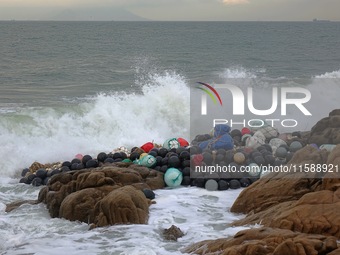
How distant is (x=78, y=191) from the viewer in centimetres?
1005

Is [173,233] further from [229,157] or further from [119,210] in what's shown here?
[229,157]

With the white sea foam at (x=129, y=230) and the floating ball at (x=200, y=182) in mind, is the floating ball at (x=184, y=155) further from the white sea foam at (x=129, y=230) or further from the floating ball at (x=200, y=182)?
the white sea foam at (x=129, y=230)

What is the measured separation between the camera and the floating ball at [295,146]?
12.2m

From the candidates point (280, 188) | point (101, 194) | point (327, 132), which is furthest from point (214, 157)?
point (101, 194)

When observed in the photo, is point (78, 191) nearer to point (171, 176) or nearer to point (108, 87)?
point (171, 176)

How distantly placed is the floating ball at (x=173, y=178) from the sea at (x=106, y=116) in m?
0.18

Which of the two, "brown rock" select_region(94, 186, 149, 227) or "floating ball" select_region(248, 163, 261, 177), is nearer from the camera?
"brown rock" select_region(94, 186, 149, 227)

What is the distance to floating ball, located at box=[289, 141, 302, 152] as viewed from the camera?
12.2m

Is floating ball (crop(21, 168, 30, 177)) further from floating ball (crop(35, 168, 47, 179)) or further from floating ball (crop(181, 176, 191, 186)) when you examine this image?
floating ball (crop(181, 176, 191, 186))

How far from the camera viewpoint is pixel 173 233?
8.51 m

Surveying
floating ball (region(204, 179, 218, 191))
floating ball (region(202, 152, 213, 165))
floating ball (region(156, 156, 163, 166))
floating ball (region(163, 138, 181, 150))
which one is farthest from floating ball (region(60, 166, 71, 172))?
floating ball (region(204, 179, 218, 191))

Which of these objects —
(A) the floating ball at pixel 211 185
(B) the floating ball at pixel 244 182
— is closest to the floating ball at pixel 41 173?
(A) the floating ball at pixel 211 185

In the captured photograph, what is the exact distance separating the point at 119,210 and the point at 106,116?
10.3 meters

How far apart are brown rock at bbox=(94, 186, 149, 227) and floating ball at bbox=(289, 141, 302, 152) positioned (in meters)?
4.47
